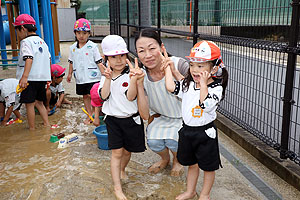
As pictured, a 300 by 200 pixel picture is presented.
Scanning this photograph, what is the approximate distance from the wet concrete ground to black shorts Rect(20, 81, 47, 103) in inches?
22.2

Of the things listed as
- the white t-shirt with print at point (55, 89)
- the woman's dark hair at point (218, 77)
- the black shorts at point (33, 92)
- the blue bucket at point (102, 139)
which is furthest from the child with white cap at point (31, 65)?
the woman's dark hair at point (218, 77)

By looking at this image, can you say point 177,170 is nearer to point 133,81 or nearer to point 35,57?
point 133,81

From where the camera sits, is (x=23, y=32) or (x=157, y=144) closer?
(x=157, y=144)

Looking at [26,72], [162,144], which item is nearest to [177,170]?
[162,144]

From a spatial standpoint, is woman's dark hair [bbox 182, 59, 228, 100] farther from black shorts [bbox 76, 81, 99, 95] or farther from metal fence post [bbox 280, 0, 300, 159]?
black shorts [bbox 76, 81, 99, 95]

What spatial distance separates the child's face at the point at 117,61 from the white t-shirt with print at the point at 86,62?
6.88 feet

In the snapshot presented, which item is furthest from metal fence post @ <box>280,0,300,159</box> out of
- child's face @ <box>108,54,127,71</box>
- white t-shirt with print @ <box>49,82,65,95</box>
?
white t-shirt with print @ <box>49,82,65,95</box>

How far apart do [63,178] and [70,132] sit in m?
1.45

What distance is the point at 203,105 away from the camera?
7.51 ft

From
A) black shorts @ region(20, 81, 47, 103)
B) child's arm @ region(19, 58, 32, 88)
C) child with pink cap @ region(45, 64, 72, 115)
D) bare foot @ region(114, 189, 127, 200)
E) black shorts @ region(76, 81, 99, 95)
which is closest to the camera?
bare foot @ region(114, 189, 127, 200)

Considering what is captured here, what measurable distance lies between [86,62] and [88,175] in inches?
86.3

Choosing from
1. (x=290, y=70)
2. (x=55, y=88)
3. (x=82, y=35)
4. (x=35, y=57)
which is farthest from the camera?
(x=55, y=88)

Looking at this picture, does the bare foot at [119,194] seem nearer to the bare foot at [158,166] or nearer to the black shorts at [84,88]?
the bare foot at [158,166]

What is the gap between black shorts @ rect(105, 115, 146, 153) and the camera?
2791 mm
